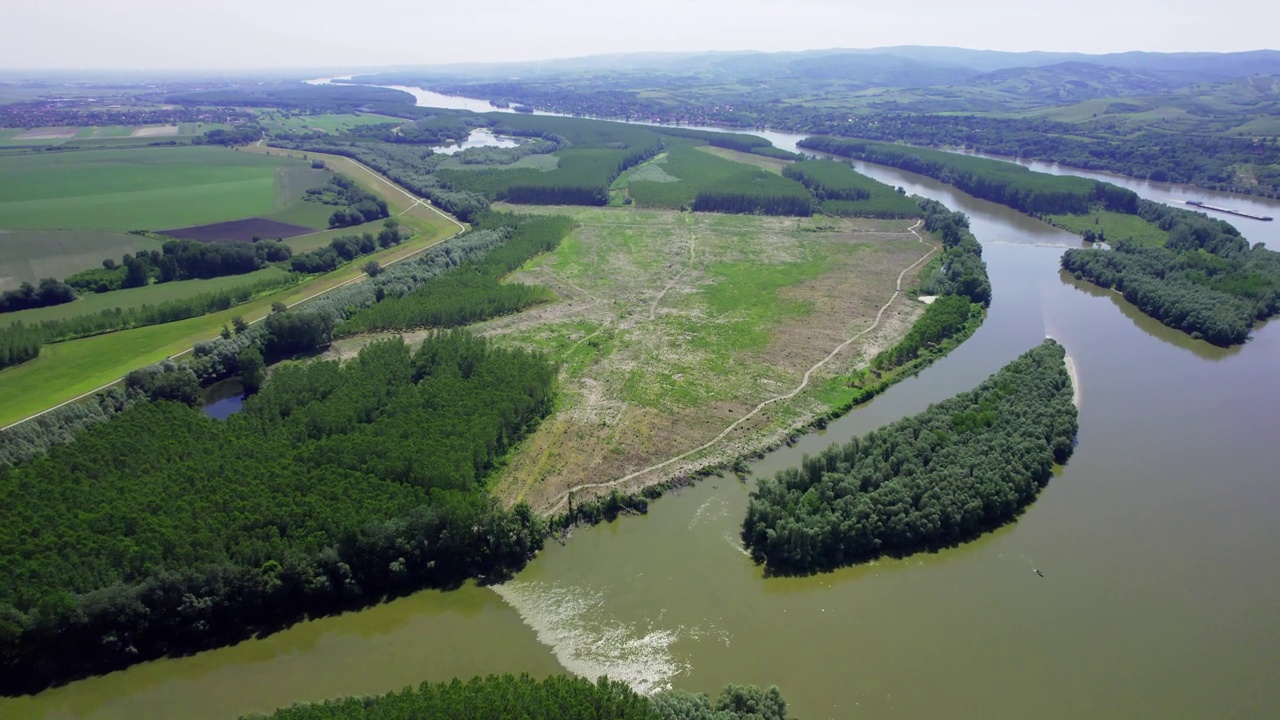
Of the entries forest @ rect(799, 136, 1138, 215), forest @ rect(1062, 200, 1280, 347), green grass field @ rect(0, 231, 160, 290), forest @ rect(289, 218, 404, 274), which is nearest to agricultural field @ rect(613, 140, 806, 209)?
forest @ rect(799, 136, 1138, 215)

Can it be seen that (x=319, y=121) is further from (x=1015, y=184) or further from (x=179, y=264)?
(x=1015, y=184)

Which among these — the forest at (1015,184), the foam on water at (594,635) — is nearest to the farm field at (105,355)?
the foam on water at (594,635)

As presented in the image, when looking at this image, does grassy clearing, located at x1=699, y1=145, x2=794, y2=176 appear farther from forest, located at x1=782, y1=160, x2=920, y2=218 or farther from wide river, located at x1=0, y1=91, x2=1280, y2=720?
wide river, located at x1=0, y1=91, x2=1280, y2=720

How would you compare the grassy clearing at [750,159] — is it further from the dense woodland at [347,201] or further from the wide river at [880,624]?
the wide river at [880,624]

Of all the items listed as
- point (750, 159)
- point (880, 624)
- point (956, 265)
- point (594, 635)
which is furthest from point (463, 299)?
point (750, 159)

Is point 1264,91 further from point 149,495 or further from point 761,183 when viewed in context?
point 149,495

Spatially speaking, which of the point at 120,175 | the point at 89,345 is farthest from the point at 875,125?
the point at 89,345
